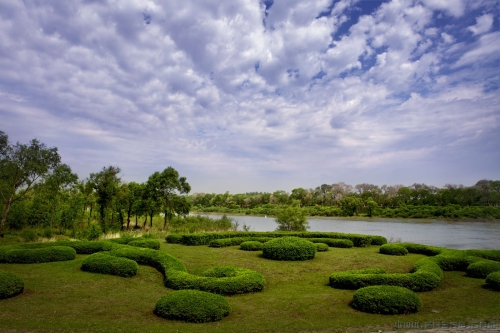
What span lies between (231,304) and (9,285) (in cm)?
587

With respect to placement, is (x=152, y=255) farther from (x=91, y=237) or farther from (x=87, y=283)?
(x=91, y=237)

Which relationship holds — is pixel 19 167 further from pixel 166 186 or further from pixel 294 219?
pixel 294 219

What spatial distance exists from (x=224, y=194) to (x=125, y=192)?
60.3m

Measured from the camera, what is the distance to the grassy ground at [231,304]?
640 cm

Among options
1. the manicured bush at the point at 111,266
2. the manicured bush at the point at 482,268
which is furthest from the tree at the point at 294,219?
the manicured bush at the point at 111,266

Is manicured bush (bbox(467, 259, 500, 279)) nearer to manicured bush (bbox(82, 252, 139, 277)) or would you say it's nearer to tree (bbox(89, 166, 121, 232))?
manicured bush (bbox(82, 252, 139, 277))

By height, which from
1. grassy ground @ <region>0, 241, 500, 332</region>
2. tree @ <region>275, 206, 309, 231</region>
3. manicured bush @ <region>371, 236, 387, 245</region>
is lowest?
grassy ground @ <region>0, 241, 500, 332</region>

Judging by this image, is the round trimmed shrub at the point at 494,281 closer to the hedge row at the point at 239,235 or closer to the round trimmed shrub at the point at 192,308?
the round trimmed shrub at the point at 192,308

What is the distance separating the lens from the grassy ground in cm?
640

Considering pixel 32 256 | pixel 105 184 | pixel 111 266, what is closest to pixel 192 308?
pixel 111 266

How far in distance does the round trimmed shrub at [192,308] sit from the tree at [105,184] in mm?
17924

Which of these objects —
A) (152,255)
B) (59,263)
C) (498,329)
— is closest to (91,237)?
(59,263)

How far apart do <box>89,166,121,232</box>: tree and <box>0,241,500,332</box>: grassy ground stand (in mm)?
11370

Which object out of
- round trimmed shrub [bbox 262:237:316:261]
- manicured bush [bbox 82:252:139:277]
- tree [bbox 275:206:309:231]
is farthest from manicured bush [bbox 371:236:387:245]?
manicured bush [bbox 82:252:139:277]
